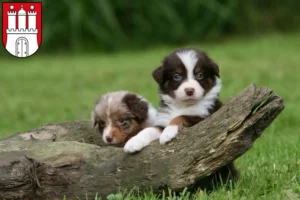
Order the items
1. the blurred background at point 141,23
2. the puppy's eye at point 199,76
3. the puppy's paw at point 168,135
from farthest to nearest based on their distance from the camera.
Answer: the blurred background at point 141,23 → the puppy's eye at point 199,76 → the puppy's paw at point 168,135

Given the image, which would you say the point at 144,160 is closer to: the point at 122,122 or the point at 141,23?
the point at 122,122

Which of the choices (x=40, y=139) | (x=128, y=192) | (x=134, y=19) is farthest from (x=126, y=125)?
(x=134, y=19)

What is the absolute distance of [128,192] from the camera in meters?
6.18

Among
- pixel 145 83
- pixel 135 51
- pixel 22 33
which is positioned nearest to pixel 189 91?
pixel 22 33

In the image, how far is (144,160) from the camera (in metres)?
6.25

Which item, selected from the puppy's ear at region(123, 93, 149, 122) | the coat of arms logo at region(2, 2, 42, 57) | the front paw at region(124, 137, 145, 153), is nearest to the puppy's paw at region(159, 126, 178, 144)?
the front paw at region(124, 137, 145, 153)

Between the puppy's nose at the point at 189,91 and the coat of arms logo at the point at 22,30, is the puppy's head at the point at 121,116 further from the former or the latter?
the coat of arms logo at the point at 22,30

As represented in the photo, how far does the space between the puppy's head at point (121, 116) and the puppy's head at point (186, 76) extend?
0.86 m

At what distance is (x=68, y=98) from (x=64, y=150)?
8.40m

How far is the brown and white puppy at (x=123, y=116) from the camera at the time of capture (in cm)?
777

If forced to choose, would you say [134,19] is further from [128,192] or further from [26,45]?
[128,192]

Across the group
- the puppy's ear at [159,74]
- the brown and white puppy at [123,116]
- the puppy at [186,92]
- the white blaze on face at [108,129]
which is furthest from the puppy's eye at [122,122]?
the puppy's ear at [159,74]

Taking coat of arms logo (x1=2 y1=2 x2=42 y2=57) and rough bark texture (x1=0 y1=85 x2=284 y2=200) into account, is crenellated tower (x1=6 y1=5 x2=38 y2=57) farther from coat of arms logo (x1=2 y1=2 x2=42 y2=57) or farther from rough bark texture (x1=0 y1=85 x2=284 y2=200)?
rough bark texture (x1=0 y1=85 x2=284 y2=200)

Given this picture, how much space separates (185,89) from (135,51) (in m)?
13.9
